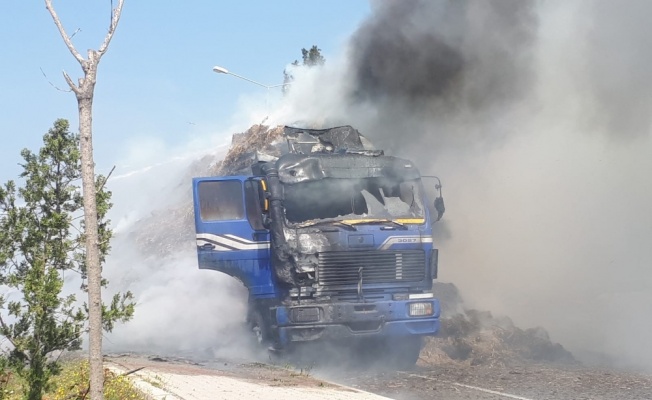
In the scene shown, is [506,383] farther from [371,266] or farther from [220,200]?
[220,200]

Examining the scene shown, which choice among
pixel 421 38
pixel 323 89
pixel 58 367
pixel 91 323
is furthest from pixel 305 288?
pixel 323 89

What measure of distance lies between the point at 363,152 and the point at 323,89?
24.6 feet

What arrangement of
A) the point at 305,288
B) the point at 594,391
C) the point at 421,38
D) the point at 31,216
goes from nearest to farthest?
the point at 31,216 < the point at 594,391 < the point at 305,288 < the point at 421,38

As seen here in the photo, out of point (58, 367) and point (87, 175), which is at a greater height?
point (87, 175)

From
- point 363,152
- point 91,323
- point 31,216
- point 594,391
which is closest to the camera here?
point 91,323

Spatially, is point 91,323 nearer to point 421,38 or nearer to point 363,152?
point 363,152

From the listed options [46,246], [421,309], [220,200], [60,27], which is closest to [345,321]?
[421,309]

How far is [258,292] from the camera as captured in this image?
11344 millimetres

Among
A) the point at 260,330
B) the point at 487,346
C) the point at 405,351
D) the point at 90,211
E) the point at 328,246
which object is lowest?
the point at 487,346

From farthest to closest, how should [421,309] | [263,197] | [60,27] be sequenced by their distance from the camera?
[263,197] < [421,309] < [60,27]

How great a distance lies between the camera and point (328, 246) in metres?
10.8

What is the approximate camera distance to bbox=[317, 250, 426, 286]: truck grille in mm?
10727

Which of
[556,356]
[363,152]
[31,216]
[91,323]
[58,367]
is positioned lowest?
[556,356]

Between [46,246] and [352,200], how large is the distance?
18.9 ft
